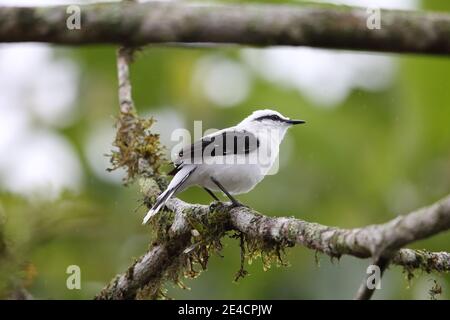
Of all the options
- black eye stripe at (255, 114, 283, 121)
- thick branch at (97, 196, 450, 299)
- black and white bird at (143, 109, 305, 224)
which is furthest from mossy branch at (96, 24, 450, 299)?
black eye stripe at (255, 114, 283, 121)

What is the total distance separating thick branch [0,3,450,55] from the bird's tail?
5.56 feet

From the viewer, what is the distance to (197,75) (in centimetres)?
809

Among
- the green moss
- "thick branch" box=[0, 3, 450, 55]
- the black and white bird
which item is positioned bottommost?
"thick branch" box=[0, 3, 450, 55]

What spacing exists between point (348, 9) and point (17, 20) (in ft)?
4.34

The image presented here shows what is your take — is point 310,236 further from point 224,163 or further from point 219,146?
point 219,146

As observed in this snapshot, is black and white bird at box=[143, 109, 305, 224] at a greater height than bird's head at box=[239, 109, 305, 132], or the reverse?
bird's head at box=[239, 109, 305, 132]

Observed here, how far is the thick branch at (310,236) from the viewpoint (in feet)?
8.00

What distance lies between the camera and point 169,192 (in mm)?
4742

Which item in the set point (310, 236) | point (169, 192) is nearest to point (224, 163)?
point (169, 192)

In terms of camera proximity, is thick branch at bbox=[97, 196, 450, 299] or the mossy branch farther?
the mossy branch

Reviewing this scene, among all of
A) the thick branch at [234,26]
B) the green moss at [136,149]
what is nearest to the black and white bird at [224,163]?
the green moss at [136,149]

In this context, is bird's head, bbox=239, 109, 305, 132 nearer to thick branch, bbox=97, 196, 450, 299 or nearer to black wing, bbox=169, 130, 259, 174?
black wing, bbox=169, 130, 259, 174

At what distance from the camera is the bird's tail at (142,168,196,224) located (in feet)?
15.1

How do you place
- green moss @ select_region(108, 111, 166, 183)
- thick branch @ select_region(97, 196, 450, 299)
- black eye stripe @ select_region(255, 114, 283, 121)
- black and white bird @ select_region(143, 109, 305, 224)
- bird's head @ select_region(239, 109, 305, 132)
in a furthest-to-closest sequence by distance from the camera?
black eye stripe @ select_region(255, 114, 283, 121)
bird's head @ select_region(239, 109, 305, 132)
green moss @ select_region(108, 111, 166, 183)
black and white bird @ select_region(143, 109, 305, 224)
thick branch @ select_region(97, 196, 450, 299)
